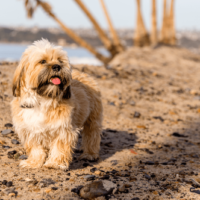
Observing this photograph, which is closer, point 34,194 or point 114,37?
point 34,194

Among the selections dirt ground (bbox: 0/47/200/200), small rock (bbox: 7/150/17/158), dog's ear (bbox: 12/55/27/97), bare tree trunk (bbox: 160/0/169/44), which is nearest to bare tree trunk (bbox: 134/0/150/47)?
bare tree trunk (bbox: 160/0/169/44)

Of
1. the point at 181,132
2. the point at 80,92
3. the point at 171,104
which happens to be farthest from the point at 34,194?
the point at 171,104

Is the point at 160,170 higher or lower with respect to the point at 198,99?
lower

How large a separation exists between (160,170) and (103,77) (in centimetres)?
619

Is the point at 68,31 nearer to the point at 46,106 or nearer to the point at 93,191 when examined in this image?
the point at 46,106

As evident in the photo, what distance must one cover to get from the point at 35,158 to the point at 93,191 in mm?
1306

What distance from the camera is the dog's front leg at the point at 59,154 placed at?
468cm

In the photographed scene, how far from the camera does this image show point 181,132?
7.87 metres

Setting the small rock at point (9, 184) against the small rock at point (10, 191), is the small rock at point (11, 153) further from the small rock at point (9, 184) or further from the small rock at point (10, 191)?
the small rock at point (10, 191)

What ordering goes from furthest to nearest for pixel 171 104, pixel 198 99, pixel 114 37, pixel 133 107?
pixel 114 37 < pixel 198 99 < pixel 171 104 < pixel 133 107

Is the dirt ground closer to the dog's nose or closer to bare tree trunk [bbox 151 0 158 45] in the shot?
the dog's nose

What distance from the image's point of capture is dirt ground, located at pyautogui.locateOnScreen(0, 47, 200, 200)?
423 centimetres

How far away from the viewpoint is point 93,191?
4.03 m

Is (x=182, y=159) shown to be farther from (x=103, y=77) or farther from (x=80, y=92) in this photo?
(x=103, y=77)
